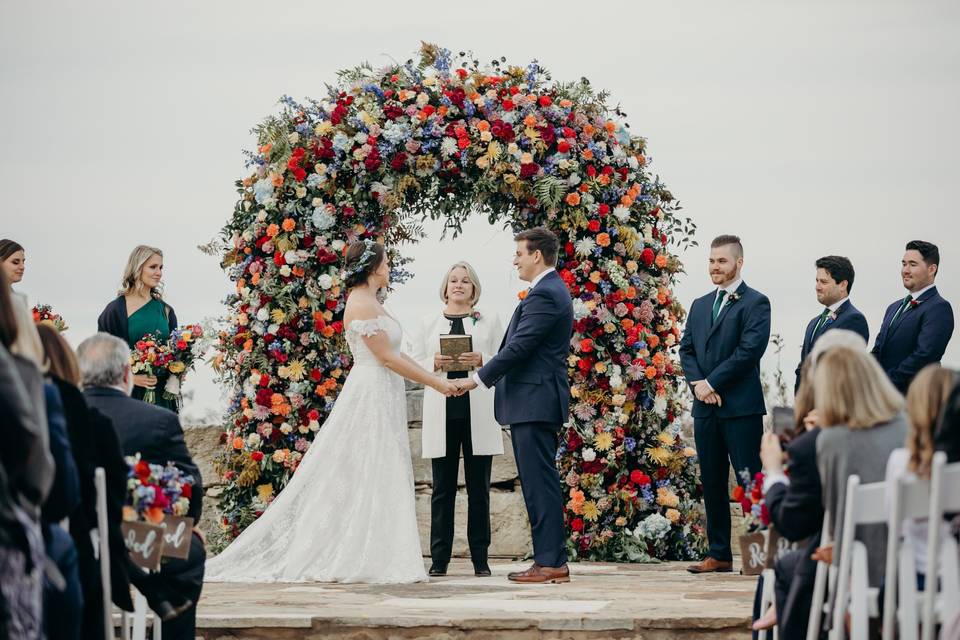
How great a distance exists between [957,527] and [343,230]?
553 cm

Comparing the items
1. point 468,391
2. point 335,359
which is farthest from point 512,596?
point 335,359

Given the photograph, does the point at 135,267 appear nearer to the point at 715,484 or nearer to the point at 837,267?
the point at 715,484

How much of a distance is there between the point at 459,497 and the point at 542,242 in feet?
8.24

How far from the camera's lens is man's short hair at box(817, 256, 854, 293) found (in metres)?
7.37

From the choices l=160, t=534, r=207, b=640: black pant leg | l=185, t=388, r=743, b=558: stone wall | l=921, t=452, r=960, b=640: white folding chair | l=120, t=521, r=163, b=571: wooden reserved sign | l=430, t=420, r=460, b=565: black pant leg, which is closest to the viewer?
l=921, t=452, r=960, b=640: white folding chair

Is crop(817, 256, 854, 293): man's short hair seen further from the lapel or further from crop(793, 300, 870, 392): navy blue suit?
the lapel

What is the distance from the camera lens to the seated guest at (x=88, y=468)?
391 centimetres

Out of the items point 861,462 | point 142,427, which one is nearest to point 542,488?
point 142,427

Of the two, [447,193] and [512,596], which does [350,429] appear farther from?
[447,193]

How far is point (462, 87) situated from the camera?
866cm

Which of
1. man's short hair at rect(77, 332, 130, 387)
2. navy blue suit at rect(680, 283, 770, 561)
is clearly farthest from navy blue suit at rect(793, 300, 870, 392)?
man's short hair at rect(77, 332, 130, 387)

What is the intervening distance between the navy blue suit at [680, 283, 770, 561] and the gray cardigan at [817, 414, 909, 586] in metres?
3.27

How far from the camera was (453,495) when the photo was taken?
7.50m

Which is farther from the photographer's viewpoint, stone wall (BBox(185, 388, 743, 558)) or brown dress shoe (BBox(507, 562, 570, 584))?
stone wall (BBox(185, 388, 743, 558))
